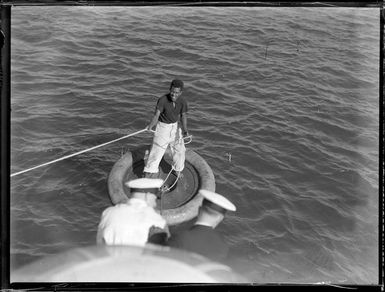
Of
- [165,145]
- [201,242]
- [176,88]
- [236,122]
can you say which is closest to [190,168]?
[165,145]

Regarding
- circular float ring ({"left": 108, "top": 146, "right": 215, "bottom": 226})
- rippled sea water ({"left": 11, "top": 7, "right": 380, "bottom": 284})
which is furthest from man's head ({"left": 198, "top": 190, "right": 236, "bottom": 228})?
rippled sea water ({"left": 11, "top": 7, "right": 380, "bottom": 284})

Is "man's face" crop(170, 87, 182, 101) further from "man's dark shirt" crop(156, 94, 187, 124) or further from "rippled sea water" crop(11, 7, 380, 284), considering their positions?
"rippled sea water" crop(11, 7, 380, 284)

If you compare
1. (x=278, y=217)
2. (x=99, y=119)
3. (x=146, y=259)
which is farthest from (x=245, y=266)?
(x=99, y=119)

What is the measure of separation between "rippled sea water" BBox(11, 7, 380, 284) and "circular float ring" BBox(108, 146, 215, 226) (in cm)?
103

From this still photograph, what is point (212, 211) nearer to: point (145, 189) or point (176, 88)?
point (145, 189)

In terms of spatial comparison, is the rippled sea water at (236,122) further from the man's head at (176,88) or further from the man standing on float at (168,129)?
the man's head at (176,88)

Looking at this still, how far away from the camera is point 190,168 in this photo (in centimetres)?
824

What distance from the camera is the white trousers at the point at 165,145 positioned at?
23.8 ft

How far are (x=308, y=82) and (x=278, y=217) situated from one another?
6.40 meters

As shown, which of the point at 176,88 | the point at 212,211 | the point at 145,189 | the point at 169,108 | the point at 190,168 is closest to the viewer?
the point at 212,211

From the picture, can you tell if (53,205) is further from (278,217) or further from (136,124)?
(278,217)

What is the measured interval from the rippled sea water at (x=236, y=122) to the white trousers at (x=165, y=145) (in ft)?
5.65

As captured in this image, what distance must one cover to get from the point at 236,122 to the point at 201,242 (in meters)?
7.85

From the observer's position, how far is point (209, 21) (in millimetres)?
17203
